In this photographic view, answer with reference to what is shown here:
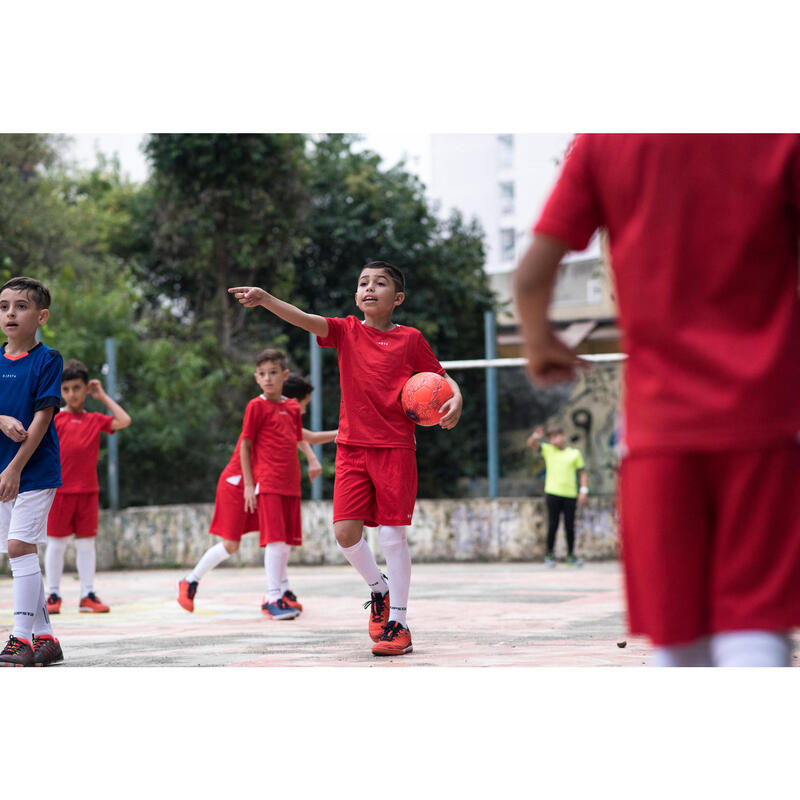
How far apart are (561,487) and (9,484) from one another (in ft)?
28.6

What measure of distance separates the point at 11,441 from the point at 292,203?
16.1m

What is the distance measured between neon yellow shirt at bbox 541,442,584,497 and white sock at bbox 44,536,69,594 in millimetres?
6059

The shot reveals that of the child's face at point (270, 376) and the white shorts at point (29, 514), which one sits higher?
the child's face at point (270, 376)

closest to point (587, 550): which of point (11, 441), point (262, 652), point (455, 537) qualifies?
point (455, 537)

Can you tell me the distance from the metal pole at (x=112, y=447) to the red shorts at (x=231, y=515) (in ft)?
18.6

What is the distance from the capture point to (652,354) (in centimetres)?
214

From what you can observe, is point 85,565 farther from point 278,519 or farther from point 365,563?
point 365,563

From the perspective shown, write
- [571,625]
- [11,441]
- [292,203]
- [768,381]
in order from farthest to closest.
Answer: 1. [292,203]
2. [571,625]
3. [11,441]
4. [768,381]

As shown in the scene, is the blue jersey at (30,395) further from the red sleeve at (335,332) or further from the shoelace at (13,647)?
the red sleeve at (335,332)

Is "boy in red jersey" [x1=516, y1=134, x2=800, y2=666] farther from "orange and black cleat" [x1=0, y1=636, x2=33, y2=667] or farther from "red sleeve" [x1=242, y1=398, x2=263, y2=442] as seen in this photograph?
"red sleeve" [x1=242, y1=398, x2=263, y2=442]

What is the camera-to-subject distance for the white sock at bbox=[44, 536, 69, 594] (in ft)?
27.4

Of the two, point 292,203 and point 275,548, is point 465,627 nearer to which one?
point 275,548

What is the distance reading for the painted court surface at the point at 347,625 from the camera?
546 cm

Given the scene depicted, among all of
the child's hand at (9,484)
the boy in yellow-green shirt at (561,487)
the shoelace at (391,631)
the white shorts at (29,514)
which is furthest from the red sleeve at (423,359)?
the boy in yellow-green shirt at (561,487)
